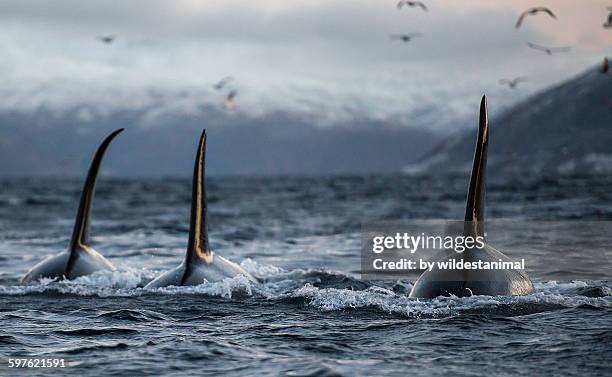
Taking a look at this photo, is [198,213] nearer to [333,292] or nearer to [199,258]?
[199,258]

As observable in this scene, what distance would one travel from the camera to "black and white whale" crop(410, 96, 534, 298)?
12.1 m

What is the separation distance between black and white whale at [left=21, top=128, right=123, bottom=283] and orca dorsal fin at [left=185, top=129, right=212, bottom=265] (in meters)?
1.91

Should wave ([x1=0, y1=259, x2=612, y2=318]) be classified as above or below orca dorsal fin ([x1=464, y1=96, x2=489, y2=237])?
below

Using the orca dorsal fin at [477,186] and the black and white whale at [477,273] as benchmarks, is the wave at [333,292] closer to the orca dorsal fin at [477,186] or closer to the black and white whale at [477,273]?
the black and white whale at [477,273]

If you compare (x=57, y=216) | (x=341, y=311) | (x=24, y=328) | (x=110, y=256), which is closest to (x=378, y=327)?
(x=341, y=311)

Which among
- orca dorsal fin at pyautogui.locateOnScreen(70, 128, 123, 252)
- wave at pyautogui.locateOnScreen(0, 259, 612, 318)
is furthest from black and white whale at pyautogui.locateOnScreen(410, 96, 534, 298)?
orca dorsal fin at pyautogui.locateOnScreen(70, 128, 123, 252)

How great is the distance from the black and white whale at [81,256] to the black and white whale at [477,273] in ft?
16.5

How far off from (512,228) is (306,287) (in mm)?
17780

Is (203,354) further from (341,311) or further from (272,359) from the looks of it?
(341,311)

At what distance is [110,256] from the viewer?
2367 centimetres

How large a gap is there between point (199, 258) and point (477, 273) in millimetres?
3937

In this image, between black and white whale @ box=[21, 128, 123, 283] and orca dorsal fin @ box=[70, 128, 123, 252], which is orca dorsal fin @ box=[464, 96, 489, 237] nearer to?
orca dorsal fin @ box=[70, 128, 123, 252]

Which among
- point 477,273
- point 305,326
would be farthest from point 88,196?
point 477,273

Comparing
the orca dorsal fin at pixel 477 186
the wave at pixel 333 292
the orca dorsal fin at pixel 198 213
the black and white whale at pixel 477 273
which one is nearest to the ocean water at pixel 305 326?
the wave at pixel 333 292
